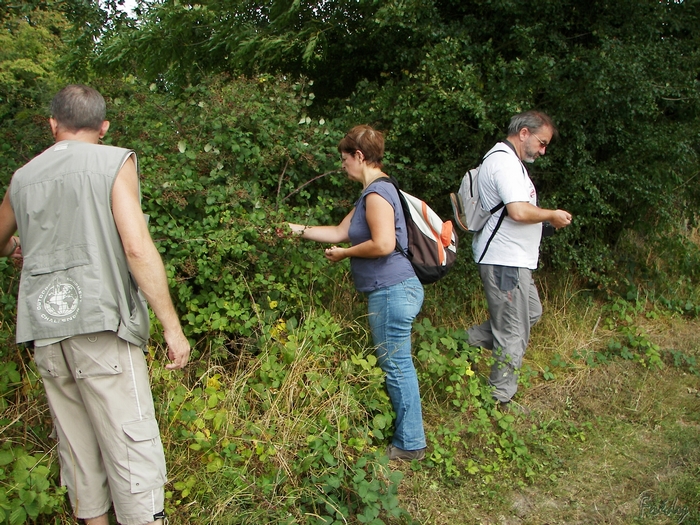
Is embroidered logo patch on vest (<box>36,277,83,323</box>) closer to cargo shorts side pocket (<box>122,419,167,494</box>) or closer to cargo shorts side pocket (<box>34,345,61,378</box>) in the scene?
cargo shorts side pocket (<box>34,345,61,378</box>)

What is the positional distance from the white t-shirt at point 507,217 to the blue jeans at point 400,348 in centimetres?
78

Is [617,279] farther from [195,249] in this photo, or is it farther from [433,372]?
[195,249]

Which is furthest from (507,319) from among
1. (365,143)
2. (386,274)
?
(365,143)

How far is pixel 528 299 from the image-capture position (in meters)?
4.18

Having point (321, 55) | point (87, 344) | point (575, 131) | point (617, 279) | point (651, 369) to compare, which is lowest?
point (651, 369)

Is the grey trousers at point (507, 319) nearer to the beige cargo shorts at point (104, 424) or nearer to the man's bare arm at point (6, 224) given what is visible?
the beige cargo shorts at point (104, 424)

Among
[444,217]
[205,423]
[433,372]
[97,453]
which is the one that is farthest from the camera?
[444,217]

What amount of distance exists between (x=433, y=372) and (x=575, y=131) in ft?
8.78

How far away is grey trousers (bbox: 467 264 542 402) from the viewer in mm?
4070

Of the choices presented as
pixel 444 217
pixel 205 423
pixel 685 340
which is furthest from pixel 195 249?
pixel 685 340

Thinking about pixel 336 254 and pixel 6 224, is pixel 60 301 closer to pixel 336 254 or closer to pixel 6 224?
pixel 6 224

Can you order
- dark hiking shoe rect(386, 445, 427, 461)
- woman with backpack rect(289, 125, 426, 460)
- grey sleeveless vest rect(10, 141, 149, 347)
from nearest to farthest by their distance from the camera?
1. grey sleeveless vest rect(10, 141, 149, 347)
2. woman with backpack rect(289, 125, 426, 460)
3. dark hiking shoe rect(386, 445, 427, 461)

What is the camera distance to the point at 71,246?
2357mm

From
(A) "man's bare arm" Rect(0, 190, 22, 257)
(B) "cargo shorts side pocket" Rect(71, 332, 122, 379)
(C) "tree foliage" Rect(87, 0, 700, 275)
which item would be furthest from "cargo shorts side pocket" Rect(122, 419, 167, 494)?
(C) "tree foliage" Rect(87, 0, 700, 275)
